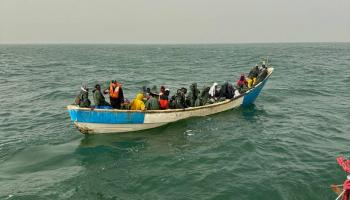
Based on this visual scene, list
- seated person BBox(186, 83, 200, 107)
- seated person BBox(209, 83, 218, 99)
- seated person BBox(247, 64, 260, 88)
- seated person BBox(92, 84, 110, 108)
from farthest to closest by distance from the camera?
seated person BBox(247, 64, 260, 88), seated person BBox(209, 83, 218, 99), seated person BBox(186, 83, 200, 107), seated person BBox(92, 84, 110, 108)

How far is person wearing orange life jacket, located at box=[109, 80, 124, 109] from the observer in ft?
54.0

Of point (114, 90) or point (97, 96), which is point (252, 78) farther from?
point (97, 96)

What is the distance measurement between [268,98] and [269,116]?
557 centimetres

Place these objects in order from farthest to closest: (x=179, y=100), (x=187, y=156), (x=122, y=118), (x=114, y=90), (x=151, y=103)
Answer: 1. (x=179, y=100)
2. (x=151, y=103)
3. (x=114, y=90)
4. (x=122, y=118)
5. (x=187, y=156)

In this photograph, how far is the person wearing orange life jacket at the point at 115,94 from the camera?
1647 centimetres

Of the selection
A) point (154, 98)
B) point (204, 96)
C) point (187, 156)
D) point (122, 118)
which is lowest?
point (187, 156)

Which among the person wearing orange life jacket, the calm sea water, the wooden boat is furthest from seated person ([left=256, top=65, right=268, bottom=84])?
the person wearing orange life jacket

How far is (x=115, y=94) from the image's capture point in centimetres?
1648

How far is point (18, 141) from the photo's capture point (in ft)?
53.4

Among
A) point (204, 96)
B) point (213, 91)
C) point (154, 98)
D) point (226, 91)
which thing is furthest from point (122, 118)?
point (226, 91)

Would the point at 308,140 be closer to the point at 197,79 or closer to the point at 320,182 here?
the point at 320,182

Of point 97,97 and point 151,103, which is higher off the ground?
point 97,97

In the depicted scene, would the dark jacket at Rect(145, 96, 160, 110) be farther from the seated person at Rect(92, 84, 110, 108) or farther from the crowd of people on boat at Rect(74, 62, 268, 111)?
the seated person at Rect(92, 84, 110, 108)

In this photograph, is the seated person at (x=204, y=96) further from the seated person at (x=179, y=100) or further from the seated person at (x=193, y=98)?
the seated person at (x=179, y=100)
